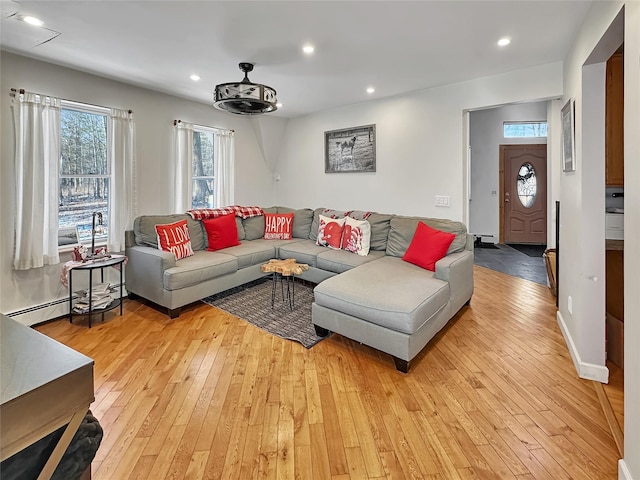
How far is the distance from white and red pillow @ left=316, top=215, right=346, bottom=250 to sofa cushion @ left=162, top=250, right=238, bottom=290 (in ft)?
3.87

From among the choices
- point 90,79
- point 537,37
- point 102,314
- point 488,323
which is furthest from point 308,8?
point 102,314

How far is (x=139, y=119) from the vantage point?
398 centimetres

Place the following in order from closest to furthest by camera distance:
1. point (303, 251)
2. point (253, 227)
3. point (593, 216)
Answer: point (593, 216)
point (303, 251)
point (253, 227)

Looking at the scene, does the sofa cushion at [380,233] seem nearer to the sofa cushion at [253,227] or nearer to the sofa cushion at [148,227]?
the sofa cushion at [253,227]

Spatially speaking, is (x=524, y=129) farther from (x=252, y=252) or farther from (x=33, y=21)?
(x=33, y=21)

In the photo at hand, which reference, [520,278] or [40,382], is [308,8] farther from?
[520,278]

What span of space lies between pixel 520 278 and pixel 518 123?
405cm

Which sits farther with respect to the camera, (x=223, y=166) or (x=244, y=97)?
(x=223, y=166)

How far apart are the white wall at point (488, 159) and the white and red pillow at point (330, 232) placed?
411 cm

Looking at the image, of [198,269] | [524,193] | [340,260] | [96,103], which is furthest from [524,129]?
[96,103]

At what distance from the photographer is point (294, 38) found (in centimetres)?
267

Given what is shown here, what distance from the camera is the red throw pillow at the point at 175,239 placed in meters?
3.60

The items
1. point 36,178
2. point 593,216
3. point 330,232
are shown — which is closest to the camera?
point 593,216

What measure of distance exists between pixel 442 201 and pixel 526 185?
3.98 metres
